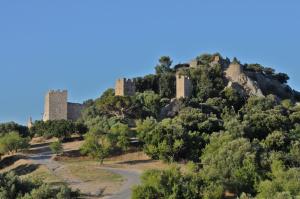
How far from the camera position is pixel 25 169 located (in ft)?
234

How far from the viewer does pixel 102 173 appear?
215ft

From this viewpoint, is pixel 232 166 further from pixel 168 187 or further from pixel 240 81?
pixel 240 81

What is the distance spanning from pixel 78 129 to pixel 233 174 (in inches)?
1200

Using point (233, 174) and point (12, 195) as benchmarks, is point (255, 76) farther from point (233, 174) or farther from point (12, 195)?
point (12, 195)

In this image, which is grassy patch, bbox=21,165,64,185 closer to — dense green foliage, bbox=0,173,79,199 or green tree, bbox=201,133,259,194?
dense green foliage, bbox=0,173,79,199

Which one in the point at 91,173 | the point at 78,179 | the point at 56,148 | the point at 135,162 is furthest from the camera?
the point at 56,148

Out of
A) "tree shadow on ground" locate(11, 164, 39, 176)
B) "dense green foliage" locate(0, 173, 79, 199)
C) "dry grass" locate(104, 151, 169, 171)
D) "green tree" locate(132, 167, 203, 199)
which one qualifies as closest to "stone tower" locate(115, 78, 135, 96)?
"dry grass" locate(104, 151, 169, 171)

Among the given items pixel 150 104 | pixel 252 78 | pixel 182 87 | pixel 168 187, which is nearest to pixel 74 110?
pixel 150 104

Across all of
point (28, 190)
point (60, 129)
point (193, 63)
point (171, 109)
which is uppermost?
point (193, 63)

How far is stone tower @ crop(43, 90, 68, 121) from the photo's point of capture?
329 feet

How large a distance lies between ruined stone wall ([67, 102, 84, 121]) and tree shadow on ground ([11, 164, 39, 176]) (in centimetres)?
2810

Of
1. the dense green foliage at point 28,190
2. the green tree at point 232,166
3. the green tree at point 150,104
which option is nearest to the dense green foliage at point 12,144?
the green tree at point 150,104

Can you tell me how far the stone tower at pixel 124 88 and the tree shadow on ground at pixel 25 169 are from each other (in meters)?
29.3

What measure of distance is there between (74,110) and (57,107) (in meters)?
2.58
